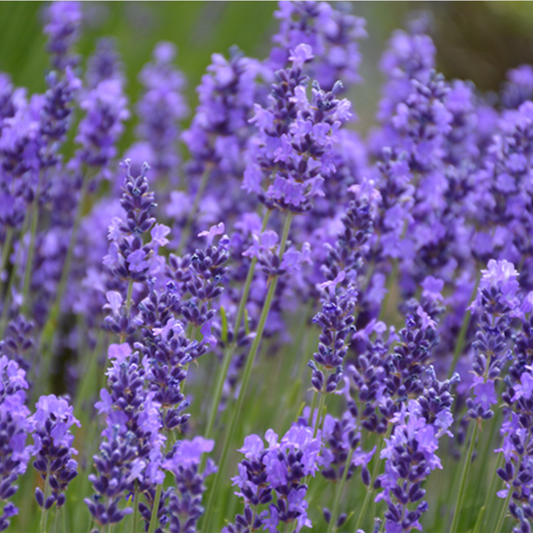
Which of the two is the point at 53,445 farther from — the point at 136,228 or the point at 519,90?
the point at 519,90

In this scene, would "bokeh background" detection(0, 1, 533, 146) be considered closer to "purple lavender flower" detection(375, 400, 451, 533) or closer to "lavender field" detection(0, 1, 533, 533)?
"lavender field" detection(0, 1, 533, 533)

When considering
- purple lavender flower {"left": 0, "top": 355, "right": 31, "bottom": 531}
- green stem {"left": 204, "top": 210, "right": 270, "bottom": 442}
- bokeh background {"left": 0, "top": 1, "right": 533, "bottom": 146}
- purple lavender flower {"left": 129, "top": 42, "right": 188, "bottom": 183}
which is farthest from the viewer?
bokeh background {"left": 0, "top": 1, "right": 533, "bottom": 146}

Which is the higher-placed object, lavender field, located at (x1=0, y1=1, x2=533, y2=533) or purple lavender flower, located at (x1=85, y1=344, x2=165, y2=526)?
lavender field, located at (x1=0, y1=1, x2=533, y2=533)

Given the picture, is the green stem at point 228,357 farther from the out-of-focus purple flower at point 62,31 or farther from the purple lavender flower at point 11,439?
the out-of-focus purple flower at point 62,31

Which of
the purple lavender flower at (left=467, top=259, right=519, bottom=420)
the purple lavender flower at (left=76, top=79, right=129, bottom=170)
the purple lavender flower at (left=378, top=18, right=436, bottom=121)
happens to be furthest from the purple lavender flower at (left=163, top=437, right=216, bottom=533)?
the purple lavender flower at (left=378, top=18, right=436, bottom=121)

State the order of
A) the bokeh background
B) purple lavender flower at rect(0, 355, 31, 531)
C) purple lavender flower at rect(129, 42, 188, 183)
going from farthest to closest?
the bokeh background < purple lavender flower at rect(129, 42, 188, 183) < purple lavender flower at rect(0, 355, 31, 531)

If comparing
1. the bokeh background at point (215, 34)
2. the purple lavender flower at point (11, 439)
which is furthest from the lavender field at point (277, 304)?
the bokeh background at point (215, 34)

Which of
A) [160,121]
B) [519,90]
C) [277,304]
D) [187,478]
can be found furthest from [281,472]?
[160,121]

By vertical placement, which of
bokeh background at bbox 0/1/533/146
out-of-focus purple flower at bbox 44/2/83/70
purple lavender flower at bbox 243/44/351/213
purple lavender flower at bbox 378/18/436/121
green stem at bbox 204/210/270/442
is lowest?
green stem at bbox 204/210/270/442
